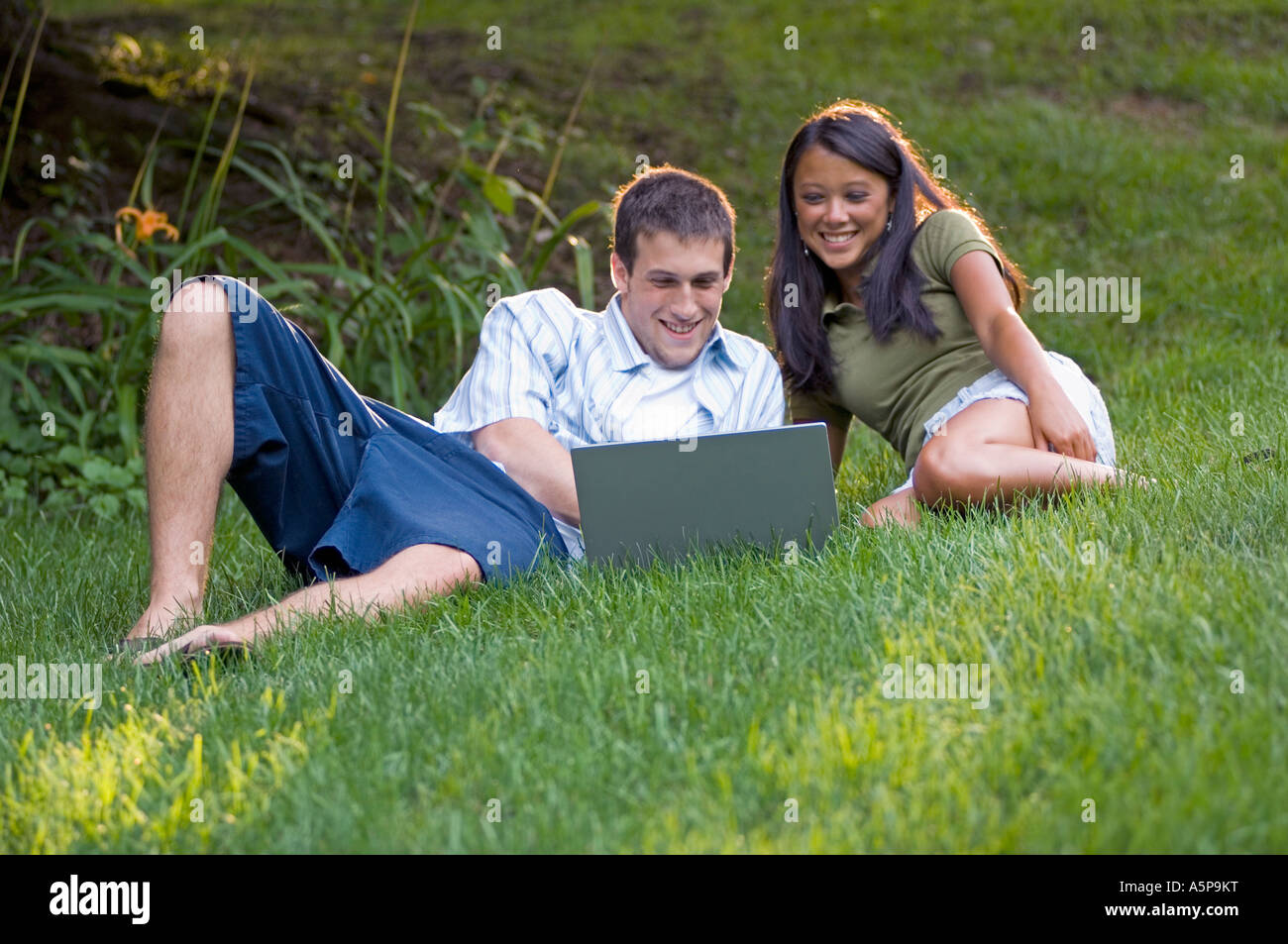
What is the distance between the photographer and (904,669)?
2.05 m

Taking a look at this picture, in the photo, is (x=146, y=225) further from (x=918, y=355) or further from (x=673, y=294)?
(x=918, y=355)

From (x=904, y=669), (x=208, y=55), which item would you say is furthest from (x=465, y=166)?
(x=904, y=669)

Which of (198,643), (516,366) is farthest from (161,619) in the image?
(516,366)

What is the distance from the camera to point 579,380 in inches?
128

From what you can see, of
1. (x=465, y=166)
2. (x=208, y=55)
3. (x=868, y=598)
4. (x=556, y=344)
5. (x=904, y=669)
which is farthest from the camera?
(x=208, y=55)

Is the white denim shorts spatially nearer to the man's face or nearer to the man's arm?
the man's face

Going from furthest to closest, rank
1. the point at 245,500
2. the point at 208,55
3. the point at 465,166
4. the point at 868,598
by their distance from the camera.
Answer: the point at 208,55 < the point at 465,166 < the point at 245,500 < the point at 868,598

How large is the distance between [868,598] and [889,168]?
1.48 m

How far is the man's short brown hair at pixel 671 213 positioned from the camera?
10.3 ft

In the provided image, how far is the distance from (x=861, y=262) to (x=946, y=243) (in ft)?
0.81
